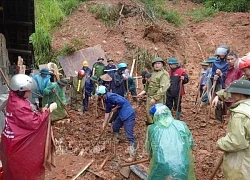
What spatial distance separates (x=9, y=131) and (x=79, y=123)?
158 inches

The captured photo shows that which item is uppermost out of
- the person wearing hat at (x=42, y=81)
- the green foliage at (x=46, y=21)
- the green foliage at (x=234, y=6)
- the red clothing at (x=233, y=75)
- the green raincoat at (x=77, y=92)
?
the green foliage at (x=234, y=6)

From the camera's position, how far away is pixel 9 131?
490 centimetres

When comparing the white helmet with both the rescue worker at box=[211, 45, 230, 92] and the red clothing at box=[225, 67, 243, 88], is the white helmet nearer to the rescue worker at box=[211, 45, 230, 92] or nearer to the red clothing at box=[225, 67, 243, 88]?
the red clothing at box=[225, 67, 243, 88]

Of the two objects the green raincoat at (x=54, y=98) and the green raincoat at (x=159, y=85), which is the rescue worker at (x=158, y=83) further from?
the green raincoat at (x=54, y=98)

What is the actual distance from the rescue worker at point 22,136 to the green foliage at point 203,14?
15.0 meters

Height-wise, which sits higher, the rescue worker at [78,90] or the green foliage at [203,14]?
the green foliage at [203,14]

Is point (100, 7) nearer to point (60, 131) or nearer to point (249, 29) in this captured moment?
point (249, 29)

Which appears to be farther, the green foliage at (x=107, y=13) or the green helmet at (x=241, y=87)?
the green foliage at (x=107, y=13)

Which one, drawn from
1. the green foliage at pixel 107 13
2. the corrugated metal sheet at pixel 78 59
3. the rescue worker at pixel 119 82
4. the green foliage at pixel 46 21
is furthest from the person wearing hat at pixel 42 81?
the green foliage at pixel 107 13

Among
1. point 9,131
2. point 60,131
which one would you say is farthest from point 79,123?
point 9,131

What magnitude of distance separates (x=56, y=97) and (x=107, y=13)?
861 centimetres

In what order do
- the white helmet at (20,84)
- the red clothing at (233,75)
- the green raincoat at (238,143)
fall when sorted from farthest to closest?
the red clothing at (233,75) → the white helmet at (20,84) → the green raincoat at (238,143)

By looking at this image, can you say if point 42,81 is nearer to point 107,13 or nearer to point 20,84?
point 20,84

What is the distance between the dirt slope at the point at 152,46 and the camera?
7507 millimetres
